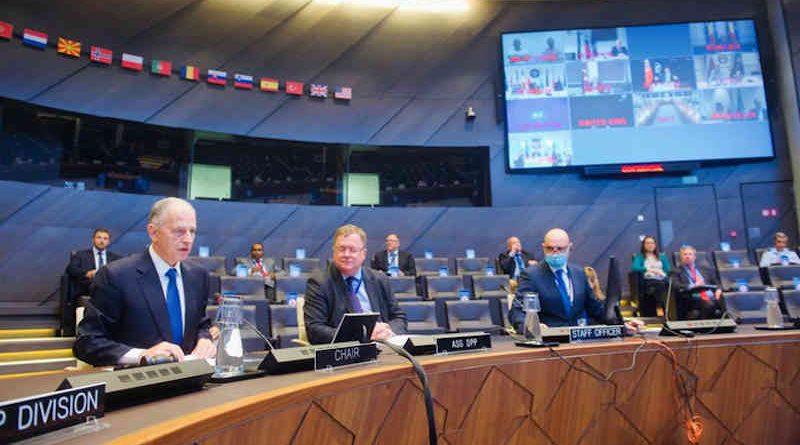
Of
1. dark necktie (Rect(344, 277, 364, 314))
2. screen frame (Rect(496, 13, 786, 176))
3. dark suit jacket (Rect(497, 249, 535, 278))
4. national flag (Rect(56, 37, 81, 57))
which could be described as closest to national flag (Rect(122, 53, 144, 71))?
national flag (Rect(56, 37, 81, 57))

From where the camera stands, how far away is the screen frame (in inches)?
286

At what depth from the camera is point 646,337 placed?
6.86 feet

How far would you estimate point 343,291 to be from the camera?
234cm

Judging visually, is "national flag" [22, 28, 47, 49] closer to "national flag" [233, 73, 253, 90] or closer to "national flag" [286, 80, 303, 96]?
"national flag" [233, 73, 253, 90]

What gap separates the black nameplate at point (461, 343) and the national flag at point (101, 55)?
6.65 metres

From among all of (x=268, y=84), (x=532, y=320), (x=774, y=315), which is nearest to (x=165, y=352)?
(x=532, y=320)

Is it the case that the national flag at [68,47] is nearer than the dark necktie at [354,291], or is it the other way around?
the dark necktie at [354,291]

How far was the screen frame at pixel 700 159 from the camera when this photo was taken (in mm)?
7254

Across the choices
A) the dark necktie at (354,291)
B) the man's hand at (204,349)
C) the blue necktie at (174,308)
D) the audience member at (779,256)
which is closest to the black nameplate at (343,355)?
the man's hand at (204,349)

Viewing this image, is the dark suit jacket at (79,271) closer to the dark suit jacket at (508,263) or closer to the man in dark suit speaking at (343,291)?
the man in dark suit speaking at (343,291)

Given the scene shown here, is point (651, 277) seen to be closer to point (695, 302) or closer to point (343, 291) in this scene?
point (695, 302)

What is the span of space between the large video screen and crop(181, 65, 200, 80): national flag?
4660mm

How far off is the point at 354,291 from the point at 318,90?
5847mm

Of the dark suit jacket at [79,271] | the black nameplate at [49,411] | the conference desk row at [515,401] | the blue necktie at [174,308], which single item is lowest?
the conference desk row at [515,401]
